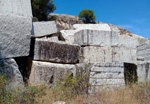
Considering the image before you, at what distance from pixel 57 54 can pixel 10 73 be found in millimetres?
1148

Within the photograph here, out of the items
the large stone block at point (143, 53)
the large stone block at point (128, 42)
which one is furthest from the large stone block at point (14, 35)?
the large stone block at point (143, 53)

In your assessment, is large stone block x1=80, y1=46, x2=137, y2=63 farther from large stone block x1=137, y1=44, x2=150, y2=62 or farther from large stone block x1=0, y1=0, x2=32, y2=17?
large stone block x1=0, y1=0, x2=32, y2=17

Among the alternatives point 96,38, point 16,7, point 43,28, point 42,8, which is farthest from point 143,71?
point 42,8

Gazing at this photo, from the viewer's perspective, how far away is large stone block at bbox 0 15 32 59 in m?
3.52

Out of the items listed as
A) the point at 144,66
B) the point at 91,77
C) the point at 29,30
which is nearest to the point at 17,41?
the point at 29,30

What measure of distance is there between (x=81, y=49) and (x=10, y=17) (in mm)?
1863

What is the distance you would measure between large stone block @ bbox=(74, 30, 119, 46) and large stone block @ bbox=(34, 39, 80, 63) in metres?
0.26

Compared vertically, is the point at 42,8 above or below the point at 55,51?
above

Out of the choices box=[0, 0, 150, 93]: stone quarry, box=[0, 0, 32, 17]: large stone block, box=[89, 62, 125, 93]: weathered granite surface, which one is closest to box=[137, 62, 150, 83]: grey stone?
box=[0, 0, 150, 93]: stone quarry

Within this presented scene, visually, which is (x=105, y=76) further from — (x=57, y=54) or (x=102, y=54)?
(x=57, y=54)

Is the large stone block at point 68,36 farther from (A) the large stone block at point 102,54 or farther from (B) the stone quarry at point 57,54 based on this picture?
(A) the large stone block at point 102,54

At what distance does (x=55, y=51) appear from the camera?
3.93m

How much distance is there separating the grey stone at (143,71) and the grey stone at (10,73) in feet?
9.79

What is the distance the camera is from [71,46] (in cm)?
409
